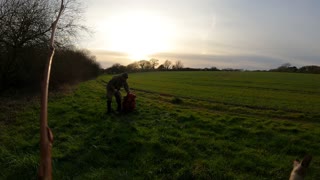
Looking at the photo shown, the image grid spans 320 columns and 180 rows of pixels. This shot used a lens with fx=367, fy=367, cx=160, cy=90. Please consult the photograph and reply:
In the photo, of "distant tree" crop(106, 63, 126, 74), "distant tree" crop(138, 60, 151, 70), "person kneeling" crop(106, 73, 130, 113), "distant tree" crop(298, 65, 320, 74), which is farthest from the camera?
"distant tree" crop(138, 60, 151, 70)

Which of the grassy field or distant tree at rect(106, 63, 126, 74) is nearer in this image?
the grassy field

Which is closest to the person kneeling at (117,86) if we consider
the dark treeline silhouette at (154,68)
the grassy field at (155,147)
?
the grassy field at (155,147)

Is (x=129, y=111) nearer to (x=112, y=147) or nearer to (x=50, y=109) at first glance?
(x=50, y=109)

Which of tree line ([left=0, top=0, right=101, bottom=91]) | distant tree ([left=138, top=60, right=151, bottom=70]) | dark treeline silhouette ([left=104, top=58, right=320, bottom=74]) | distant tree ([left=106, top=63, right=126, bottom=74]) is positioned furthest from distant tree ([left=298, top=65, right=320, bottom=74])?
tree line ([left=0, top=0, right=101, bottom=91])

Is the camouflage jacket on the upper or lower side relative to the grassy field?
upper

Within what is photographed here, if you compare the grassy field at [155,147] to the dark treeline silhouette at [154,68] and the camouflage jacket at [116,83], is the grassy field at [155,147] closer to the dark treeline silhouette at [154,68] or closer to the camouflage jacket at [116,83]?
the camouflage jacket at [116,83]

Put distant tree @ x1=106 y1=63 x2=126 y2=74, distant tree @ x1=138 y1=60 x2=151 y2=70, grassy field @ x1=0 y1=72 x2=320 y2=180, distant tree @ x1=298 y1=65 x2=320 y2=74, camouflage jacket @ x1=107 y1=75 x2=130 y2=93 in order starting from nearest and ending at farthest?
grassy field @ x1=0 y1=72 x2=320 y2=180 → camouflage jacket @ x1=107 y1=75 x2=130 y2=93 → distant tree @ x1=298 y1=65 x2=320 y2=74 → distant tree @ x1=106 y1=63 x2=126 y2=74 → distant tree @ x1=138 y1=60 x2=151 y2=70

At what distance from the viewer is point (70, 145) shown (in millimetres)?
10938

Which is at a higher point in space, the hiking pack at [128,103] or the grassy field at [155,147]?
the hiking pack at [128,103]

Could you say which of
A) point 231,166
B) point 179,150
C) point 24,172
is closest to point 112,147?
point 179,150

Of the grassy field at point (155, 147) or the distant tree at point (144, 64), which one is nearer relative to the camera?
the grassy field at point (155, 147)

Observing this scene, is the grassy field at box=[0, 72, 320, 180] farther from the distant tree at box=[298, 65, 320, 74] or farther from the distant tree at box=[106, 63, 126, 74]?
the distant tree at box=[106, 63, 126, 74]

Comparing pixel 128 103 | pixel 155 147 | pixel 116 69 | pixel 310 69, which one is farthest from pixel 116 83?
pixel 116 69

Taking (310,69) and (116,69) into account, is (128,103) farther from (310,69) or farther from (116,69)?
(116,69)
